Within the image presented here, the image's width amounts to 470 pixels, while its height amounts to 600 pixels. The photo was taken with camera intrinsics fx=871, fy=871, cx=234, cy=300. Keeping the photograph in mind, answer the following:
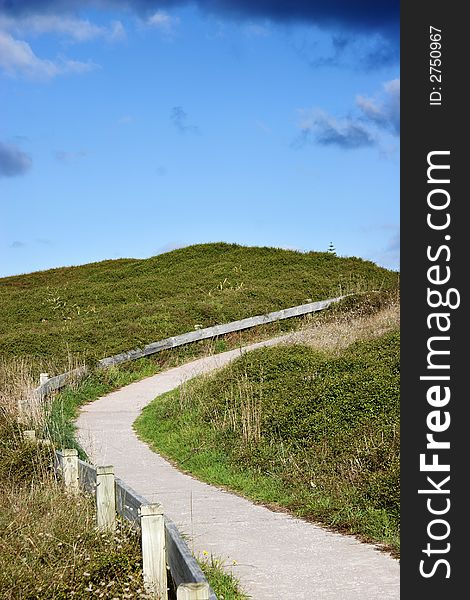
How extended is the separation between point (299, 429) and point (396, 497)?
360 centimetres

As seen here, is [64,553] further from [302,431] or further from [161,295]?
[161,295]

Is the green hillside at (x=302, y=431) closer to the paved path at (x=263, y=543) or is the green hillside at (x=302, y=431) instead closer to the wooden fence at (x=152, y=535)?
the paved path at (x=263, y=543)

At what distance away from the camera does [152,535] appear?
22.7 feet

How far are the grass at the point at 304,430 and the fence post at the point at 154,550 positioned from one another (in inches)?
105

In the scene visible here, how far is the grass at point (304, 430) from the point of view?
33.7 feet

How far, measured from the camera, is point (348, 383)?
14.6m

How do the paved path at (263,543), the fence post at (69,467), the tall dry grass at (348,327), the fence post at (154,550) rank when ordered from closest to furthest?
the fence post at (154,550)
the paved path at (263,543)
the fence post at (69,467)
the tall dry grass at (348,327)

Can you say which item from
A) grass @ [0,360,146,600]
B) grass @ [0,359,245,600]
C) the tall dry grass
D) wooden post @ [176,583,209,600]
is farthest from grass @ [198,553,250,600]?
the tall dry grass

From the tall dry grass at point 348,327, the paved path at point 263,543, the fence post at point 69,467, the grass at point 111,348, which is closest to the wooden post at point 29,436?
the grass at point 111,348

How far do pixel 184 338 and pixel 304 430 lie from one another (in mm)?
13538

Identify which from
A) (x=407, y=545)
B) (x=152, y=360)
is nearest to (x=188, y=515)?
(x=407, y=545)

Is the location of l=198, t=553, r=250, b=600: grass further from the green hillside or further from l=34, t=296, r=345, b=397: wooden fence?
l=34, t=296, r=345, b=397: wooden fence

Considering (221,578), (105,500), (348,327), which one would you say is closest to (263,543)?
(221,578)

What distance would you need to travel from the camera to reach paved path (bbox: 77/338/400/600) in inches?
301
